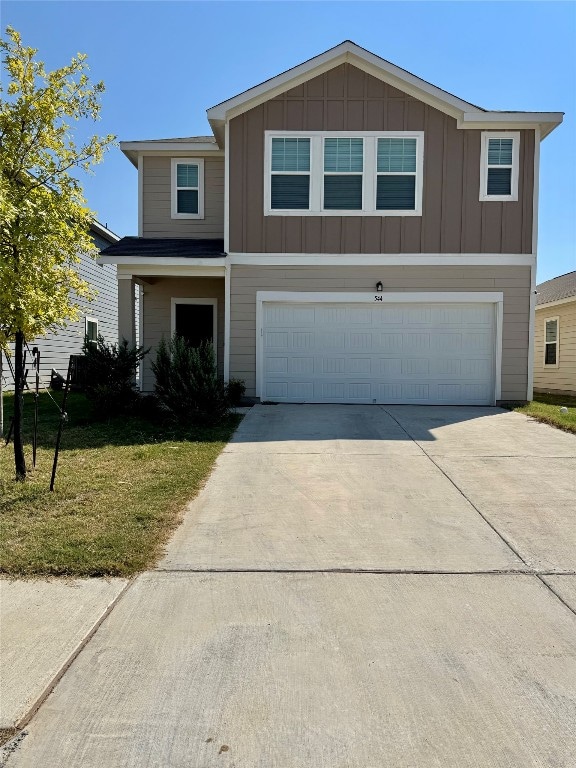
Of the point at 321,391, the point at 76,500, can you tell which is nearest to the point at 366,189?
the point at 321,391

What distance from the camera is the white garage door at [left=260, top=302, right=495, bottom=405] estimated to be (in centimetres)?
1236

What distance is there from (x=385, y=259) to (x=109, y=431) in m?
6.38

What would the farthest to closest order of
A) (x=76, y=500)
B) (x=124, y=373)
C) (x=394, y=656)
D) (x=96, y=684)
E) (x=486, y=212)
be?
(x=486, y=212) → (x=124, y=373) → (x=76, y=500) → (x=394, y=656) → (x=96, y=684)

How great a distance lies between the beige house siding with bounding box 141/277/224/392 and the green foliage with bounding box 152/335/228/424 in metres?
4.03

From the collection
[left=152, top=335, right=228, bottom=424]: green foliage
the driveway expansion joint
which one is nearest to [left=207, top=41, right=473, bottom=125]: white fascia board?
[left=152, top=335, right=228, bottom=424]: green foliage

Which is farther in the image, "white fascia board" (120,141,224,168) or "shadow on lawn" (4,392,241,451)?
"white fascia board" (120,141,224,168)

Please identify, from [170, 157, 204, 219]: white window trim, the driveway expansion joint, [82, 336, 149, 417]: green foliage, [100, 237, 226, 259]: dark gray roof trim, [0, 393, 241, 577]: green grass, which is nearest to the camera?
the driveway expansion joint

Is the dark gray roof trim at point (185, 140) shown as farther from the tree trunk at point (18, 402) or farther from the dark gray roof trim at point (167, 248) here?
the tree trunk at point (18, 402)

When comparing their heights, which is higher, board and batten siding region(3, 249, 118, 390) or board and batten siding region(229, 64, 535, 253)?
board and batten siding region(229, 64, 535, 253)

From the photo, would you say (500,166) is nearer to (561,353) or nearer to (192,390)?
(192,390)

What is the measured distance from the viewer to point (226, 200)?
12.2 metres

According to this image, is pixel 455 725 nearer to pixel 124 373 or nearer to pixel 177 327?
pixel 124 373

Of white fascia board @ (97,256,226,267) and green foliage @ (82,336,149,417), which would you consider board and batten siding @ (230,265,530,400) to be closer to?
white fascia board @ (97,256,226,267)

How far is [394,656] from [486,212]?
10751mm
